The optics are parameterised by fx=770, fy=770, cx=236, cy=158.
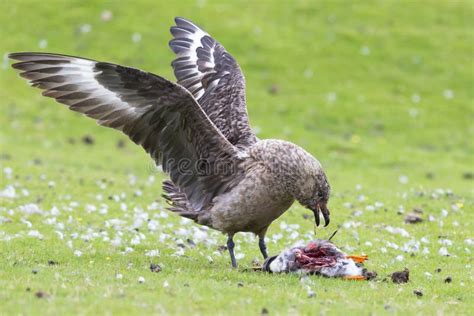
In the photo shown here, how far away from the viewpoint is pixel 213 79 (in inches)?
508

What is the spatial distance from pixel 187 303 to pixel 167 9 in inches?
1142

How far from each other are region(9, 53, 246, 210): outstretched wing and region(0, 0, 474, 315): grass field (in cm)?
137

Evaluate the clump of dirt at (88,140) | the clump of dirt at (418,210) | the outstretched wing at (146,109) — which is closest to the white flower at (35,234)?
the outstretched wing at (146,109)

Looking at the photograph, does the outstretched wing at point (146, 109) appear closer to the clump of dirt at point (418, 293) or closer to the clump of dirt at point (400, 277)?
the clump of dirt at point (400, 277)

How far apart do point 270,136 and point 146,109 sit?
1658 centimetres

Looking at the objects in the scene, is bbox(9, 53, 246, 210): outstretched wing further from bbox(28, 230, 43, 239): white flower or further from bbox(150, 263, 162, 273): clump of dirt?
bbox(28, 230, 43, 239): white flower

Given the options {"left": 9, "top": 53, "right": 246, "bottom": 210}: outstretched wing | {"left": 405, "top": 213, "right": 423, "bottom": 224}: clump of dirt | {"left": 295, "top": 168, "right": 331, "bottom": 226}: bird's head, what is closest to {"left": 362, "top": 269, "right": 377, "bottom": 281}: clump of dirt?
{"left": 295, "top": 168, "right": 331, "bottom": 226}: bird's head

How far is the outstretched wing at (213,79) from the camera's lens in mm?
11672

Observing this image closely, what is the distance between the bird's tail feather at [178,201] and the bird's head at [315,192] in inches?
67.6

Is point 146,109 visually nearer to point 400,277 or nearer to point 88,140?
point 400,277

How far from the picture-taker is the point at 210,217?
1077 centimetres

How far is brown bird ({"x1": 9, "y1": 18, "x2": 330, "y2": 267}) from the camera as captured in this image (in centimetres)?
991

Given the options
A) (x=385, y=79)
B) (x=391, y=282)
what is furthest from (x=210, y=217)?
(x=385, y=79)

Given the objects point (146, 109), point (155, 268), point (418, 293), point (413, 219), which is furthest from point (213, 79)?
point (418, 293)
